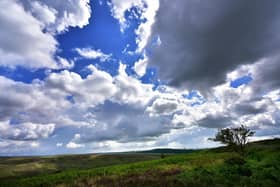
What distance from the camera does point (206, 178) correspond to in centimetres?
1903

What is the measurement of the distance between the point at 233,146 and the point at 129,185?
138 ft

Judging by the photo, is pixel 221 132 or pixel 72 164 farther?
pixel 72 164

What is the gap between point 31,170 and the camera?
128m

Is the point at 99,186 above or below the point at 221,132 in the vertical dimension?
below

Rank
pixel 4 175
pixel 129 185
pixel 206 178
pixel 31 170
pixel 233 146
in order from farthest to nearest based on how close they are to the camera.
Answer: pixel 31 170 < pixel 4 175 < pixel 233 146 < pixel 129 185 < pixel 206 178

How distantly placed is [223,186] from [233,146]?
43.3m

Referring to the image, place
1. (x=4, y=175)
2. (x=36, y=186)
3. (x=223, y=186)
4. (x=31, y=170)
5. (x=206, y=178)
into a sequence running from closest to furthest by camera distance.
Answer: (x=223, y=186), (x=206, y=178), (x=36, y=186), (x=4, y=175), (x=31, y=170)

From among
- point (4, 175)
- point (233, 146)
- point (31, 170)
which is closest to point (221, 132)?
point (233, 146)

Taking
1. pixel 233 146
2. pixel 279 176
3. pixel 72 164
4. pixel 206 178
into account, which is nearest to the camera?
pixel 279 176

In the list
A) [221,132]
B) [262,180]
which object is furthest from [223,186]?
[221,132]

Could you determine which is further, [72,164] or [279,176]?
[72,164]

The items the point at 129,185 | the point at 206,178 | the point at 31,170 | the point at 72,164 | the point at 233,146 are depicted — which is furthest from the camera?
the point at 72,164

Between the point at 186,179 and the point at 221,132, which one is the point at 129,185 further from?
the point at 221,132

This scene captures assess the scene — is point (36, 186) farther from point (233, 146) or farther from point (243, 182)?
point (233, 146)
